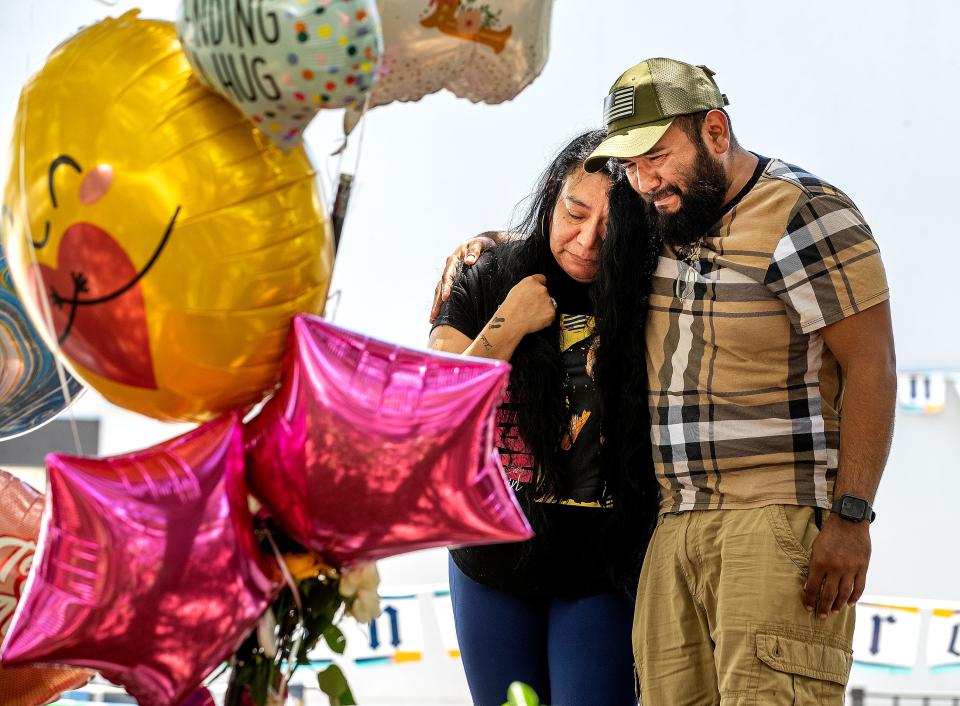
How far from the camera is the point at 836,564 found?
129 cm

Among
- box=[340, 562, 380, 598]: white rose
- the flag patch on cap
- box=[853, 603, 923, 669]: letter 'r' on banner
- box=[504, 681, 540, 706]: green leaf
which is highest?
the flag patch on cap

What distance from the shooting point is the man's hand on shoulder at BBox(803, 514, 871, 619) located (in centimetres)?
129

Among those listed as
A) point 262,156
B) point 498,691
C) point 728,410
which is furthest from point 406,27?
point 498,691

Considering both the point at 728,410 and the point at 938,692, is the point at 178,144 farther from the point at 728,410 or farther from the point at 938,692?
the point at 938,692

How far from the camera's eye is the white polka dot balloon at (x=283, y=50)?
0.84 metres

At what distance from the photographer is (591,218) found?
153 centimetres

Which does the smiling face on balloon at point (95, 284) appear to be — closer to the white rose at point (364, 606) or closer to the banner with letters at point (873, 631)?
the white rose at point (364, 606)

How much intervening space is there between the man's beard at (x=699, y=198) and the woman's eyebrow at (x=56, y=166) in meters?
0.78

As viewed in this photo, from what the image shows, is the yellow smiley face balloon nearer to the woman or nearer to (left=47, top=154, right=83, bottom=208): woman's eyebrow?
(left=47, top=154, right=83, bottom=208): woman's eyebrow

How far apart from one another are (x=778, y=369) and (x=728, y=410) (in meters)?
0.08

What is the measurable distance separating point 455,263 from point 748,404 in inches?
20.2

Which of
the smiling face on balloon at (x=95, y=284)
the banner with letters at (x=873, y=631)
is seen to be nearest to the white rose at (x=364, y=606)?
the smiling face on balloon at (x=95, y=284)

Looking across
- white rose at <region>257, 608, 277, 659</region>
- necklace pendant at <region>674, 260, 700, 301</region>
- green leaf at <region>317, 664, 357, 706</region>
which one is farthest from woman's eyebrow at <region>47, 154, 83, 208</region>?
necklace pendant at <region>674, 260, 700, 301</region>

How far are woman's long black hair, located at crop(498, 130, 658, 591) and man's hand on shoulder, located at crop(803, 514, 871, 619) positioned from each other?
257 mm
